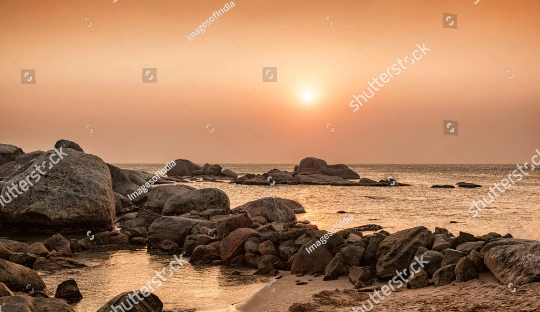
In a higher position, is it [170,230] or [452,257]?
[452,257]

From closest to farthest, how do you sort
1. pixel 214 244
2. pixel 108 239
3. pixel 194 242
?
pixel 214 244, pixel 194 242, pixel 108 239

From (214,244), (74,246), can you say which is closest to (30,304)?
(214,244)

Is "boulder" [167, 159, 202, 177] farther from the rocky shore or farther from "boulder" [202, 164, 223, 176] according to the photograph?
the rocky shore

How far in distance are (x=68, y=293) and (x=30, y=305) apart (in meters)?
3.57

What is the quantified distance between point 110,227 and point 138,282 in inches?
458

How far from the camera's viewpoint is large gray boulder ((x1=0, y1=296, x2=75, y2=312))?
9.09 meters

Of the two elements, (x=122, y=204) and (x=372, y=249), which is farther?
(x=122, y=204)

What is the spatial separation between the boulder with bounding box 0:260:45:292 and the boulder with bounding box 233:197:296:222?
14.7 m

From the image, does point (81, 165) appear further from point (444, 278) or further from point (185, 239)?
point (444, 278)

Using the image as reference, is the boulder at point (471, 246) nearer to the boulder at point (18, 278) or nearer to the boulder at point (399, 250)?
the boulder at point (399, 250)

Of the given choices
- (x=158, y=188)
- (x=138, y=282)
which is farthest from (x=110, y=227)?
(x=138, y=282)

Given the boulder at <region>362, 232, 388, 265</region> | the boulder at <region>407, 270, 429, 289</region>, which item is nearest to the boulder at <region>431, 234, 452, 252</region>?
the boulder at <region>362, 232, 388, 265</region>

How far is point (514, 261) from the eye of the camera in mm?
11398

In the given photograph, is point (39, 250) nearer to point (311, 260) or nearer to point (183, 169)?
point (311, 260)
